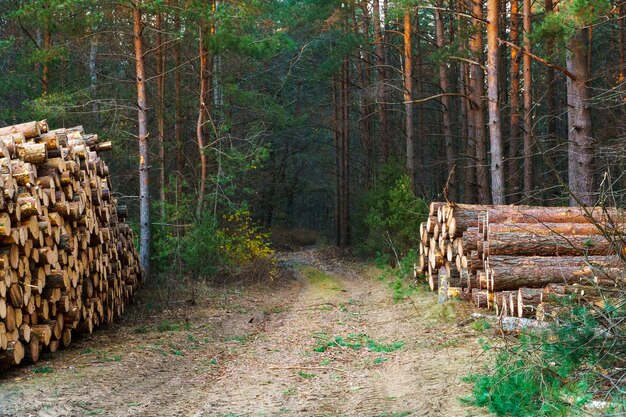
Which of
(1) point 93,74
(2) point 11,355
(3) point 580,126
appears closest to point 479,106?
(3) point 580,126

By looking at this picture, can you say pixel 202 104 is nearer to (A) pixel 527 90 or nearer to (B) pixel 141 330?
(A) pixel 527 90

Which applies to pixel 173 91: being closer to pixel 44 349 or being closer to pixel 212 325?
pixel 212 325

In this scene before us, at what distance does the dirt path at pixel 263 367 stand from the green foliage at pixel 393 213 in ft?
23.6

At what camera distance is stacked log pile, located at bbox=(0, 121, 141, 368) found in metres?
8.34

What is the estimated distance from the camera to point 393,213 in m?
23.3

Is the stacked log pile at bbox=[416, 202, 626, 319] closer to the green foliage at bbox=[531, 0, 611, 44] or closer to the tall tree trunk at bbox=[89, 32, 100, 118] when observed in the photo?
the green foliage at bbox=[531, 0, 611, 44]

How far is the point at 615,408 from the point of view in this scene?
16.8ft

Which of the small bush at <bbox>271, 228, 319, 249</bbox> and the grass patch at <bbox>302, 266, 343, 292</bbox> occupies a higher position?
the small bush at <bbox>271, 228, 319, 249</bbox>

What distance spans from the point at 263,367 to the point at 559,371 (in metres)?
4.48

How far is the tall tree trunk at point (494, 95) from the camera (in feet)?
53.2

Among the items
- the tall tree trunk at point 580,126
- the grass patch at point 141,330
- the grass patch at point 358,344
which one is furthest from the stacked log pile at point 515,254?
the grass patch at point 141,330

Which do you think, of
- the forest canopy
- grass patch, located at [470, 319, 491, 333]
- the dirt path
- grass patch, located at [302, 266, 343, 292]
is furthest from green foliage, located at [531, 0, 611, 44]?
grass patch, located at [302, 266, 343, 292]

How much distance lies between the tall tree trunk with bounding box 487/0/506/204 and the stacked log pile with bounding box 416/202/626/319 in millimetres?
2891

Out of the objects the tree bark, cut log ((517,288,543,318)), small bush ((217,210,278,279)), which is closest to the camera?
cut log ((517,288,543,318))
